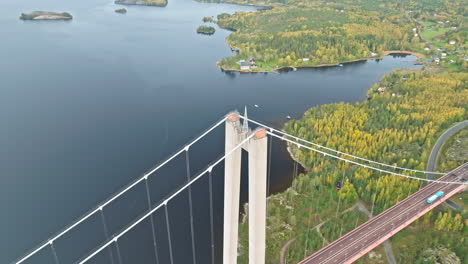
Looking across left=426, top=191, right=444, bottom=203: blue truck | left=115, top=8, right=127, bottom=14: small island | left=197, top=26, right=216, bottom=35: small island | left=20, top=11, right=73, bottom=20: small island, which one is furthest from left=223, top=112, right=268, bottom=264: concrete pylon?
left=115, top=8, right=127, bottom=14: small island

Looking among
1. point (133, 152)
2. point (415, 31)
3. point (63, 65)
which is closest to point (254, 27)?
point (415, 31)

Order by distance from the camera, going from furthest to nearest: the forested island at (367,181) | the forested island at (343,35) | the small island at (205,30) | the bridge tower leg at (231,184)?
the small island at (205,30)
the forested island at (343,35)
the forested island at (367,181)
the bridge tower leg at (231,184)

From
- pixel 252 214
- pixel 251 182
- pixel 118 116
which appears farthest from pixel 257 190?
pixel 118 116

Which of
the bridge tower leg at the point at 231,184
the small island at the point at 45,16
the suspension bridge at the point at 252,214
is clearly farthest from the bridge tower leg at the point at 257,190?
the small island at the point at 45,16

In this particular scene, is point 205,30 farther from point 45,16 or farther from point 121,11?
point 45,16

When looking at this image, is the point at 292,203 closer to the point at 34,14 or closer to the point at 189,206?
the point at 189,206

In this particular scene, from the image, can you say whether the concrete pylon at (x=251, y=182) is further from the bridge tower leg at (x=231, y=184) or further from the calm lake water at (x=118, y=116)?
the calm lake water at (x=118, y=116)
